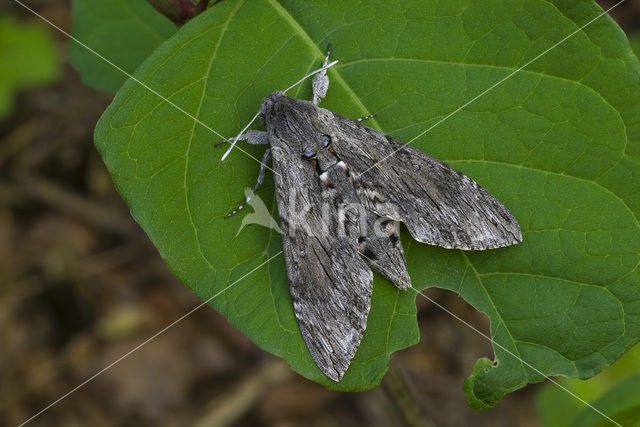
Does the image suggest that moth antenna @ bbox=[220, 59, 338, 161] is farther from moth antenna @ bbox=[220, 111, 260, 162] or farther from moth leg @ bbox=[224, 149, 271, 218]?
moth leg @ bbox=[224, 149, 271, 218]

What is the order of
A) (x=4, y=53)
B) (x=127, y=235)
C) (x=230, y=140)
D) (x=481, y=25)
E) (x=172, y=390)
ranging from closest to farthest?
(x=481, y=25) < (x=230, y=140) < (x=172, y=390) < (x=127, y=235) < (x=4, y=53)

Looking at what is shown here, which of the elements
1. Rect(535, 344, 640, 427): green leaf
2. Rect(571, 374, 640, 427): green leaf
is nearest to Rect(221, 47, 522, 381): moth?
Rect(571, 374, 640, 427): green leaf

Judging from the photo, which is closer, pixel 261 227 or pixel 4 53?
pixel 261 227

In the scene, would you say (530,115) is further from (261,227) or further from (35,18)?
(35,18)

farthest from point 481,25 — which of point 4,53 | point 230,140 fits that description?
point 4,53

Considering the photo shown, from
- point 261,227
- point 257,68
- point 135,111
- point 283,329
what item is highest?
point 135,111

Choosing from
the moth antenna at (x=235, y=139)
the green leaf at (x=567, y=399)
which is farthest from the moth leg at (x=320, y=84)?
the green leaf at (x=567, y=399)

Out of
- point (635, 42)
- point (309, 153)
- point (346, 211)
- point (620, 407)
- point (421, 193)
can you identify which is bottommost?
point (635, 42)

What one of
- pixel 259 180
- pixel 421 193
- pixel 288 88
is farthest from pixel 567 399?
pixel 288 88

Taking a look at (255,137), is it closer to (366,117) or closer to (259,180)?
(259,180)
